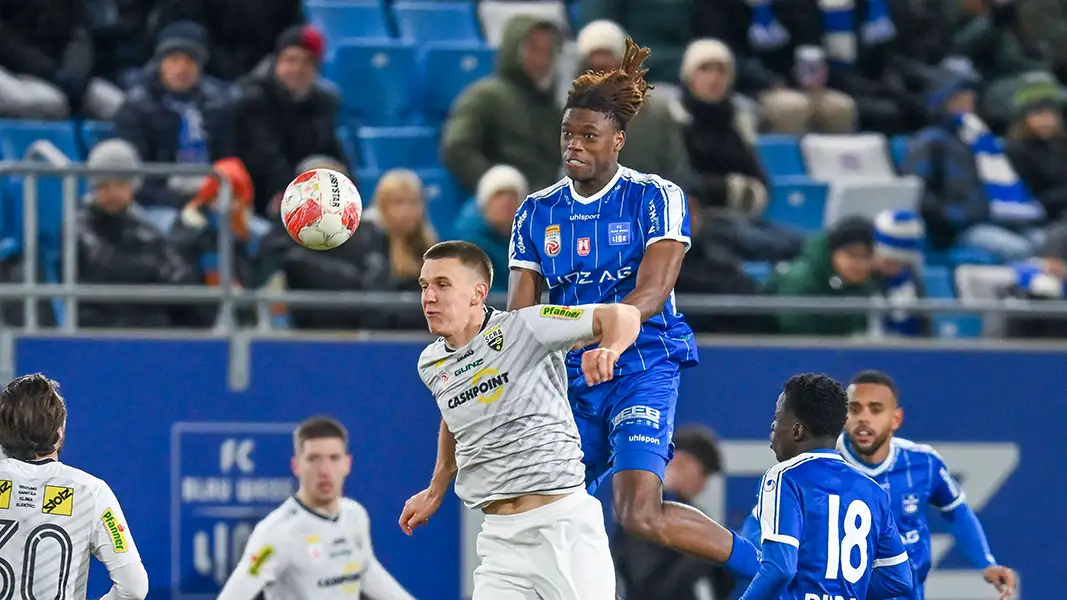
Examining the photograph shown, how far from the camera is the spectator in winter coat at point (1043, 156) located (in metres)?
14.4

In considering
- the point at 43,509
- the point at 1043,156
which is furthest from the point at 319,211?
the point at 1043,156

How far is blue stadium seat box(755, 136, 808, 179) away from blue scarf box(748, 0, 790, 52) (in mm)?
1019

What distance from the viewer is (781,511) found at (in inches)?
271

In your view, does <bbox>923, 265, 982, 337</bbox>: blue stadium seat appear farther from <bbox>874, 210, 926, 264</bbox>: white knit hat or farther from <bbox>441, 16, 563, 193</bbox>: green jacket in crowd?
<bbox>441, 16, 563, 193</bbox>: green jacket in crowd

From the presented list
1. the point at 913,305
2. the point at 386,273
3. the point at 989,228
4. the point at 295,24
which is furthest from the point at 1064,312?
the point at 295,24

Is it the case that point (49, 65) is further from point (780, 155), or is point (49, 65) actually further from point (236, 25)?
point (780, 155)

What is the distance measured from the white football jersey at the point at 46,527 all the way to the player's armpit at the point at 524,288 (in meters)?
1.93

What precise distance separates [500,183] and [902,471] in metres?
3.30

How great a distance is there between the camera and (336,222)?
24.5 feet

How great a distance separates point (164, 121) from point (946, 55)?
7.50 m

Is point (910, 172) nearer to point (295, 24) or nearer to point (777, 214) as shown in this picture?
point (777, 214)

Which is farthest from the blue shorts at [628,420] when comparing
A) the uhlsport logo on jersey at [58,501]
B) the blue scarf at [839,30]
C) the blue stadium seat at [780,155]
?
the blue scarf at [839,30]

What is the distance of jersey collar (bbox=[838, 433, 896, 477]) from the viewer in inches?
342

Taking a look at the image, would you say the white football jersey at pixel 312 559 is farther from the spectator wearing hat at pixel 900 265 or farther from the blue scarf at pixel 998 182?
the blue scarf at pixel 998 182
